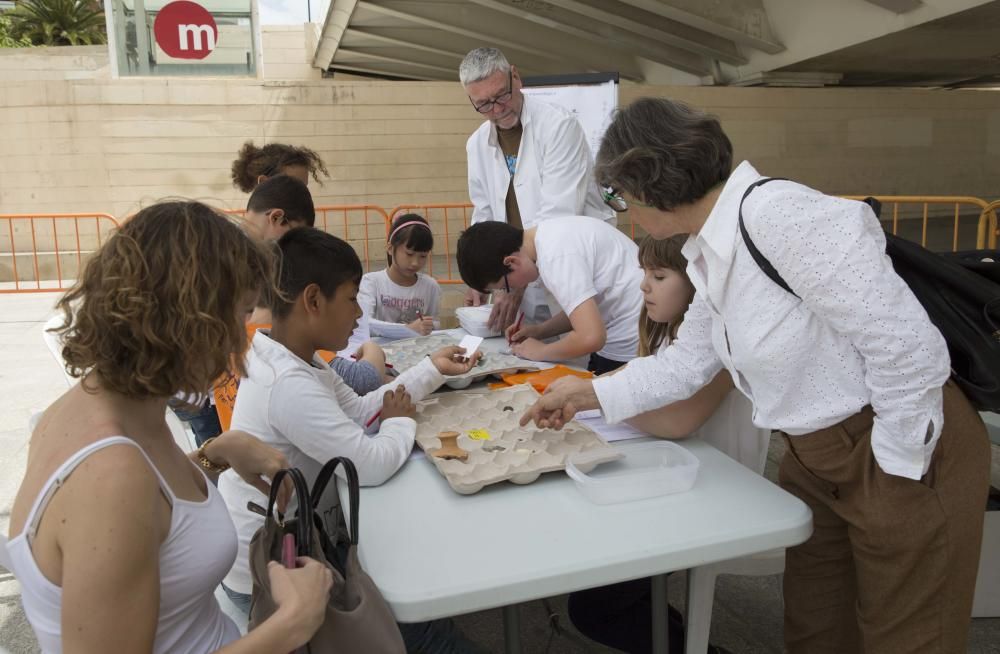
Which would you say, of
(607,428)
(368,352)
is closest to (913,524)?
(607,428)

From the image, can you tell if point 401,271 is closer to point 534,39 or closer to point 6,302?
point 6,302

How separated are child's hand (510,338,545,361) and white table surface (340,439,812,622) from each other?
0.97 m

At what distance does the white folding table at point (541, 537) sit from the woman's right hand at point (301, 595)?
103mm

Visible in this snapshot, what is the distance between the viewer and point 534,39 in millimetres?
11242

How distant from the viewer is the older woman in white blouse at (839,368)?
1.12 m

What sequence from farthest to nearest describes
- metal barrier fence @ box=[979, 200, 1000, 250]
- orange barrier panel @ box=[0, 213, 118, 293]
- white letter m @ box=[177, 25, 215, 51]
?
white letter m @ box=[177, 25, 215, 51] → orange barrier panel @ box=[0, 213, 118, 293] → metal barrier fence @ box=[979, 200, 1000, 250]

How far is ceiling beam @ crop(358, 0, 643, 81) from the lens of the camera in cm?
989

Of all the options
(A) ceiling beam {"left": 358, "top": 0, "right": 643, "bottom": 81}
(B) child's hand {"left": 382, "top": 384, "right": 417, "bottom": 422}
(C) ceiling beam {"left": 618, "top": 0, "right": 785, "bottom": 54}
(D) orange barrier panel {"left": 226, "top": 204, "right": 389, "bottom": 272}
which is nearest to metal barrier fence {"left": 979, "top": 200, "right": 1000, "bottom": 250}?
(B) child's hand {"left": 382, "top": 384, "right": 417, "bottom": 422}

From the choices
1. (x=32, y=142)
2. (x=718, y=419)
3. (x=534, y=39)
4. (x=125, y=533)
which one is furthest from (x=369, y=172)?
(x=125, y=533)

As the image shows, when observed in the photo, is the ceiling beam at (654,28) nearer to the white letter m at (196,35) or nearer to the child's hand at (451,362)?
the white letter m at (196,35)

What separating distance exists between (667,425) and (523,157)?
6.77 ft

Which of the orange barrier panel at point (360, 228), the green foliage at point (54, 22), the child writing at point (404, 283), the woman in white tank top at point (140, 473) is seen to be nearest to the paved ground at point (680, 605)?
the woman in white tank top at point (140, 473)

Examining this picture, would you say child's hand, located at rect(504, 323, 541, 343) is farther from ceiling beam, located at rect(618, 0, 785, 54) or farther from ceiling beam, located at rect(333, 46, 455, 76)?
ceiling beam, located at rect(333, 46, 455, 76)

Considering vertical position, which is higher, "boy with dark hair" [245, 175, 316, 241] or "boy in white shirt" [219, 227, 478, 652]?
"boy with dark hair" [245, 175, 316, 241]
